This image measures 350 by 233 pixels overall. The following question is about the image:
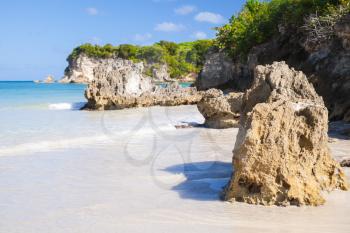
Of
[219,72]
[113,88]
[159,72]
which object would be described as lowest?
[113,88]

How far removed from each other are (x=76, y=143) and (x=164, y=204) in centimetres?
515

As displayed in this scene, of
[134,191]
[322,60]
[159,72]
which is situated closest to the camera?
[134,191]

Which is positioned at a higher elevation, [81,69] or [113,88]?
[81,69]

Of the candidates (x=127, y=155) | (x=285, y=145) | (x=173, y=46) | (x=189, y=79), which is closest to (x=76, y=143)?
(x=127, y=155)

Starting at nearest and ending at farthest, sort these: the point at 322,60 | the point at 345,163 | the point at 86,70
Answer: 1. the point at 345,163
2. the point at 322,60
3. the point at 86,70

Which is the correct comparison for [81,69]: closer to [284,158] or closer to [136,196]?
[136,196]

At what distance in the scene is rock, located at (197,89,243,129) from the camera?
1197cm

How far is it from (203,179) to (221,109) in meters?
5.91

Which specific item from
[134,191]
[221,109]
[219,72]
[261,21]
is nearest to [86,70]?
[219,72]

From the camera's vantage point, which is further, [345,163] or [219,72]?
[219,72]

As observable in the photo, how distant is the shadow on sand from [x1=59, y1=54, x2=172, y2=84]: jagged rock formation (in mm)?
77099

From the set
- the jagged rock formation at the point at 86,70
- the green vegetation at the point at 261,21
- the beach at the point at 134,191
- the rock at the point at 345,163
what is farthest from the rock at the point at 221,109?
the jagged rock formation at the point at 86,70

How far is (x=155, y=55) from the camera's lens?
89.8 m

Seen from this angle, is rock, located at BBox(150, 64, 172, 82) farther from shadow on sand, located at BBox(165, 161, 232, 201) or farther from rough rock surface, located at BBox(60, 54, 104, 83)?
shadow on sand, located at BBox(165, 161, 232, 201)
